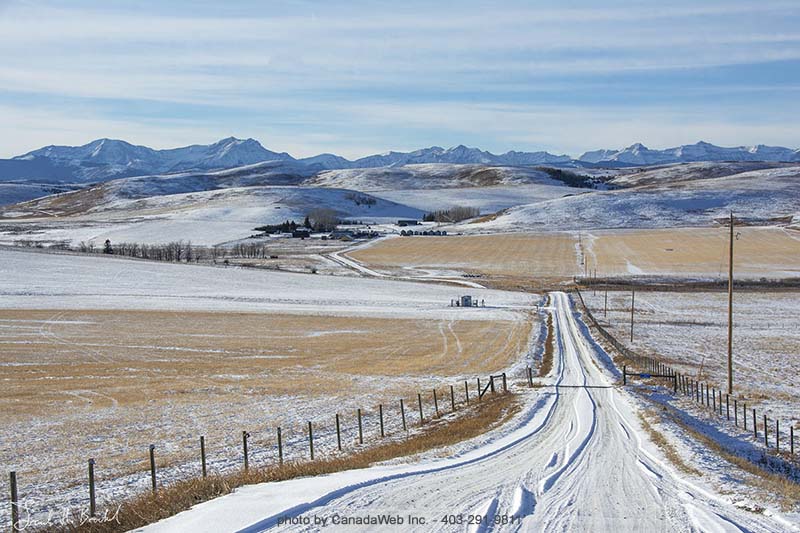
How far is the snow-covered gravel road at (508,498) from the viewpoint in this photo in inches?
472

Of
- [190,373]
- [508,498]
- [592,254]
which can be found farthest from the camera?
[592,254]

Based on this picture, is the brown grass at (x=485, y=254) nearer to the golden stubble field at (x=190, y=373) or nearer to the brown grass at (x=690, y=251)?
the brown grass at (x=690, y=251)

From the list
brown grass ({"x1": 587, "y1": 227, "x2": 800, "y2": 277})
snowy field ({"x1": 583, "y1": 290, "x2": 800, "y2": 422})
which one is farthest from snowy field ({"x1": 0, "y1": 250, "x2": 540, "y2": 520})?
brown grass ({"x1": 587, "y1": 227, "x2": 800, "y2": 277})

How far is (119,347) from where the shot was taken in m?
47.6

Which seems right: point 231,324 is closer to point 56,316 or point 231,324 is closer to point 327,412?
point 56,316

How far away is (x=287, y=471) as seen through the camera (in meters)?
16.2

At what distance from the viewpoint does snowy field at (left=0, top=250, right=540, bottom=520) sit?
22656mm

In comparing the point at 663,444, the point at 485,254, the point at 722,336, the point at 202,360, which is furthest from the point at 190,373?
the point at 485,254

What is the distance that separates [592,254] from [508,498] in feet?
392

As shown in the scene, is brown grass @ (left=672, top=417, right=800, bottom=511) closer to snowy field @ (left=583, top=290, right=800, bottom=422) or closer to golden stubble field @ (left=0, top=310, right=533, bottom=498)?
snowy field @ (left=583, top=290, right=800, bottom=422)

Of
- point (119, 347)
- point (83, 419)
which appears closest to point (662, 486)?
point (83, 419)

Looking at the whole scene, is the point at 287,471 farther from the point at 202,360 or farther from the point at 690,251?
the point at 690,251

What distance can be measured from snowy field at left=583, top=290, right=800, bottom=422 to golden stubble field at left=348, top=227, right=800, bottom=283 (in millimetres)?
18905

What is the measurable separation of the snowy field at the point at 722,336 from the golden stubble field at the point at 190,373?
1075 centimetres
